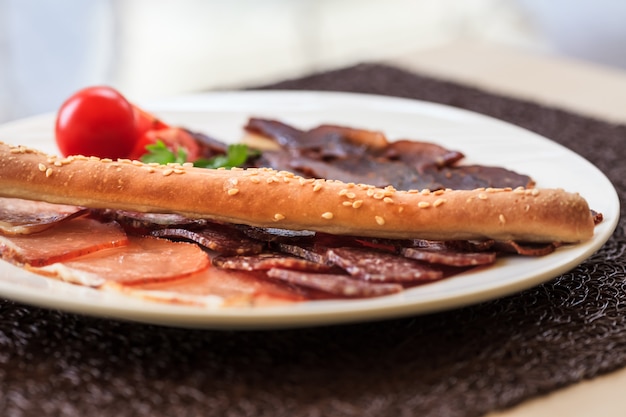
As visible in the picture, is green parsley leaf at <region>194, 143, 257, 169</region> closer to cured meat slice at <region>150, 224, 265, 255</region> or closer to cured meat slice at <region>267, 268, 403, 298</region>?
cured meat slice at <region>150, 224, 265, 255</region>

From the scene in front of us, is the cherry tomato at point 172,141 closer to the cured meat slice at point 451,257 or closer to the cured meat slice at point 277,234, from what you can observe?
the cured meat slice at point 277,234

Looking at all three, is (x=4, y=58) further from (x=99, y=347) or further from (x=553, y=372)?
(x=553, y=372)

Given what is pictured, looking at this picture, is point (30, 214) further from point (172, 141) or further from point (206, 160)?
point (172, 141)

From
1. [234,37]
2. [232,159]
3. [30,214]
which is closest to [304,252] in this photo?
[30,214]

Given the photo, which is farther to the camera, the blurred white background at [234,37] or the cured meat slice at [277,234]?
the blurred white background at [234,37]

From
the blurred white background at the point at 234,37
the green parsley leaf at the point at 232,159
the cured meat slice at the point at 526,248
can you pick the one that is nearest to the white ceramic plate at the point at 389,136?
the cured meat slice at the point at 526,248

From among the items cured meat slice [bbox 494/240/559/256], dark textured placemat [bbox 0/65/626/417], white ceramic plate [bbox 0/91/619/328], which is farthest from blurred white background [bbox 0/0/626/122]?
dark textured placemat [bbox 0/65/626/417]
